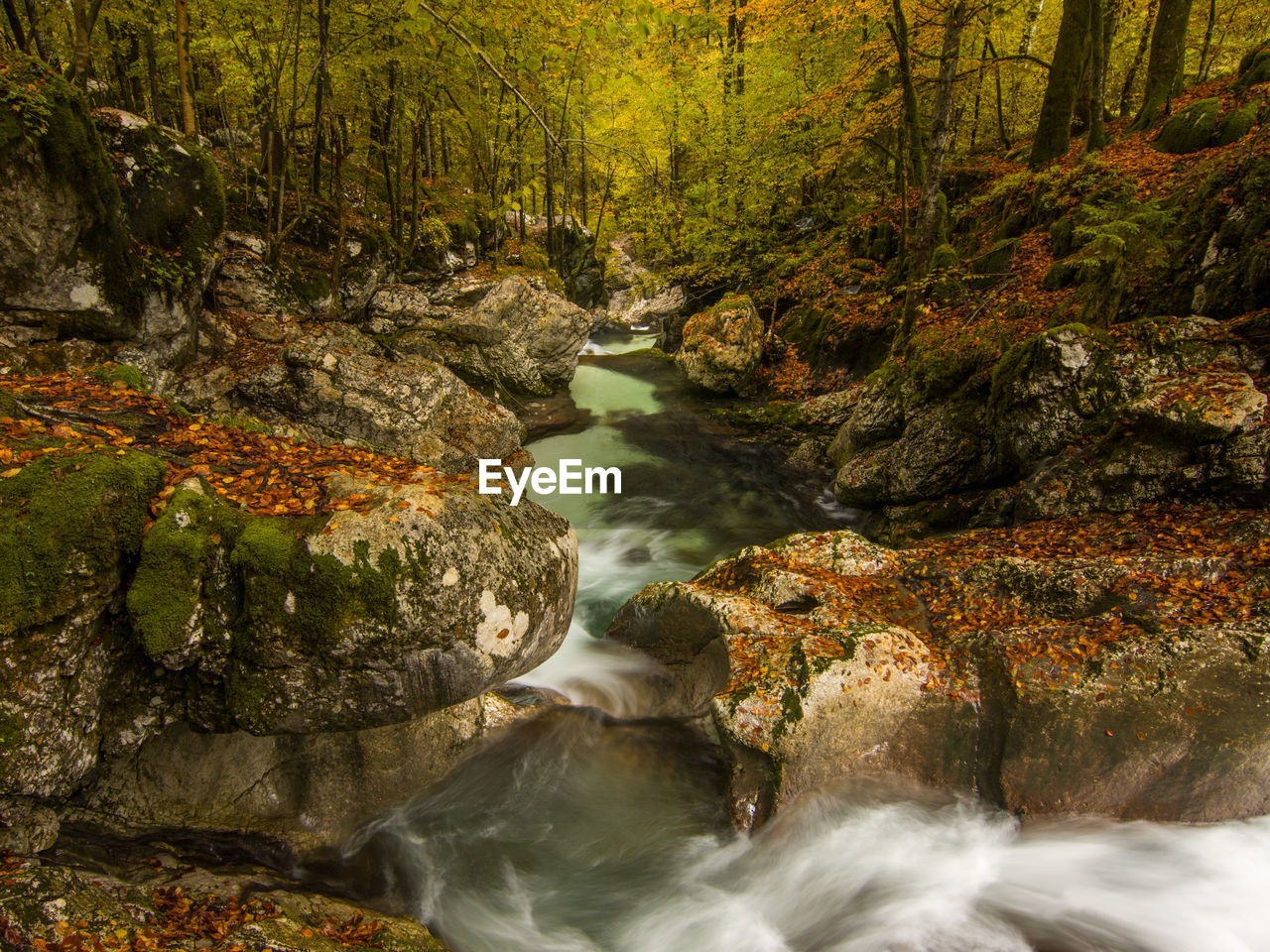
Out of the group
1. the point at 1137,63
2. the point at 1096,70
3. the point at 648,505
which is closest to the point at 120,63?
the point at 648,505

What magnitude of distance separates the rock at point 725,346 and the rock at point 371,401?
655cm

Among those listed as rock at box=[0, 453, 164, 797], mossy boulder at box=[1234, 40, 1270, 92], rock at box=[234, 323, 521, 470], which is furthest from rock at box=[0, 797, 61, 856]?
mossy boulder at box=[1234, 40, 1270, 92]

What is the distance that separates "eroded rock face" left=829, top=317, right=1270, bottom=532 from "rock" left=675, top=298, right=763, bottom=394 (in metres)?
5.95

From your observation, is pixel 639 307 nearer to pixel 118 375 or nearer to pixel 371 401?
pixel 371 401

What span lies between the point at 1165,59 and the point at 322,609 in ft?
58.1

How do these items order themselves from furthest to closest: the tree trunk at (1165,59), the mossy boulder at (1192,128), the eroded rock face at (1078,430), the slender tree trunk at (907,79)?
the tree trunk at (1165,59) < the mossy boulder at (1192,128) < the slender tree trunk at (907,79) < the eroded rock face at (1078,430)

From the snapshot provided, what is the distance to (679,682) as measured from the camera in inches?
246

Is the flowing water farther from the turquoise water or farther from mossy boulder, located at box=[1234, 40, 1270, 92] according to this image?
mossy boulder, located at box=[1234, 40, 1270, 92]

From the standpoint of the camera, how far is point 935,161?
9.89 meters

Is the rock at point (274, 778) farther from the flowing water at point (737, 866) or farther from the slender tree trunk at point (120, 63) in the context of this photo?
the slender tree trunk at point (120, 63)

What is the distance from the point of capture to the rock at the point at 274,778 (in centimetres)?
406

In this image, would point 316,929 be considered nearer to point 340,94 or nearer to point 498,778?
point 498,778

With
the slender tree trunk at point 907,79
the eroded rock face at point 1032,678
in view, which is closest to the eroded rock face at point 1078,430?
the eroded rock face at point 1032,678

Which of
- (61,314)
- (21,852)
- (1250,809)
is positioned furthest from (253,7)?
(1250,809)
